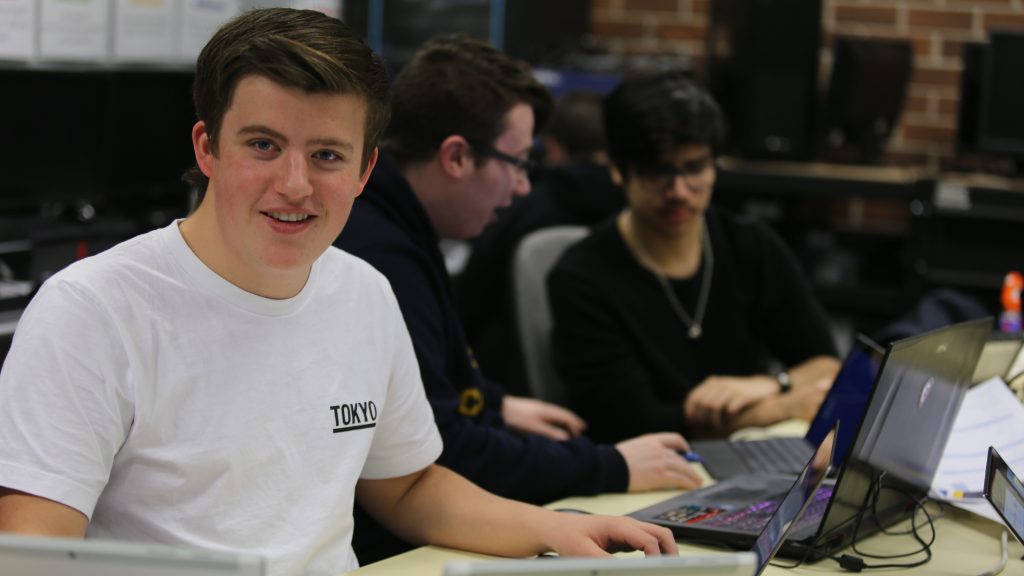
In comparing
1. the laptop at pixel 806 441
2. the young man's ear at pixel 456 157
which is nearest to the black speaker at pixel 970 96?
the laptop at pixel 806 441

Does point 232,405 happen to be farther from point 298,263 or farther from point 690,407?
point 690,407

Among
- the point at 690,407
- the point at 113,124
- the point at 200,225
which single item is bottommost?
the point at 690,407

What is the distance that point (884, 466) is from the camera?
1.67m

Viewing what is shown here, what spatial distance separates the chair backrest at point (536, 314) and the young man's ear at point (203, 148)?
55.9 inches

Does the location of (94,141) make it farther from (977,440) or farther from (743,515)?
(977,440)

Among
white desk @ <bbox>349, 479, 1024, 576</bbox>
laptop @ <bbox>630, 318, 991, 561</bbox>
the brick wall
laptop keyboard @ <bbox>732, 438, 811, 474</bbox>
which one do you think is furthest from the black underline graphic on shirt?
the brick wall

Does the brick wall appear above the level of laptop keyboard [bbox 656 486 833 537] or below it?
above

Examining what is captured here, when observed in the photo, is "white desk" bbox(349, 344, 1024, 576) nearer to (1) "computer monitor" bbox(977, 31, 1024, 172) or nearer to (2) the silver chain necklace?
(2) the silver chain necklace

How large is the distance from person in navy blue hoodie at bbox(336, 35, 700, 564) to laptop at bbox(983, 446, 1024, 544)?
0.57 m

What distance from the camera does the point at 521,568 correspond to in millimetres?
890

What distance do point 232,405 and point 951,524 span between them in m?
1.04

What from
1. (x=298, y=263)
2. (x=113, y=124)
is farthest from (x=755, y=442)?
(x=113, y=124)

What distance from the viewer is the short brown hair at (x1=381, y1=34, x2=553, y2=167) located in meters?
2.05

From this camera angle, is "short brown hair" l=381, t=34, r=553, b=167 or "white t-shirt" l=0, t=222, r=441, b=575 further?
"short brown hair" l=381, t=34, r=553, b=167
